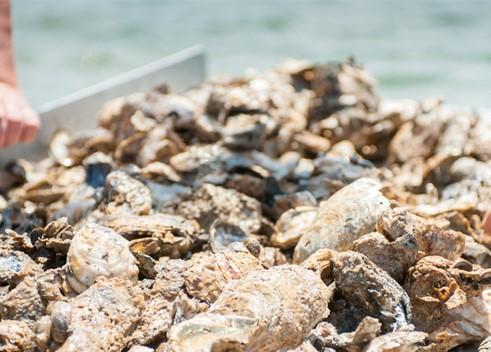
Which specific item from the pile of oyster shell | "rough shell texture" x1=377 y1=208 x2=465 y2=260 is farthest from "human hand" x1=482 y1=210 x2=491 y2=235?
"rough shell texture" x1=377 y1=208 x2=465 y2=260

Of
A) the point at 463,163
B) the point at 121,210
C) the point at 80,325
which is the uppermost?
the point at 80,325

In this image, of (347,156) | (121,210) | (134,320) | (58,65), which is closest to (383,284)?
(134,320)

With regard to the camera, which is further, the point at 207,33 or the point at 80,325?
the point at 207,33

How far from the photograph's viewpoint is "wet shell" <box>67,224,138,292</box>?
1.47 m

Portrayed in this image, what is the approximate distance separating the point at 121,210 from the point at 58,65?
5.89 meters

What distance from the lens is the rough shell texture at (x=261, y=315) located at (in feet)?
4.02

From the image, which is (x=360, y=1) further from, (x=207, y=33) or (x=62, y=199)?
(x=62, y=199)

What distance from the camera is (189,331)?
1239mm

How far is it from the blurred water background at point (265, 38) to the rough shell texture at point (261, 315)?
157 inches

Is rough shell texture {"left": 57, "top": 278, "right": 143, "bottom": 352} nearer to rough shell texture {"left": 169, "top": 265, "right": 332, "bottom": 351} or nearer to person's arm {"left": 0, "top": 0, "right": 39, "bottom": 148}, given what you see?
rough shell texture {"left": 169, "top": 265, "right": 332, "bottom": 351}

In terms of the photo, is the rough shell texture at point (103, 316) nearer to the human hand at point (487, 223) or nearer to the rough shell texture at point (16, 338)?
the rough shell texture at point (16, 338)

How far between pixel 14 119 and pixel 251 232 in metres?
0.82

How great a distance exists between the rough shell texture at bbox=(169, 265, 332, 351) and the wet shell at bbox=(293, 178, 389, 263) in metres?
0.24

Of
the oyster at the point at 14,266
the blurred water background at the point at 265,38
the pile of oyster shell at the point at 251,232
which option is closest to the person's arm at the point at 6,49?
the pile of oyster shell at the point at 251,232
